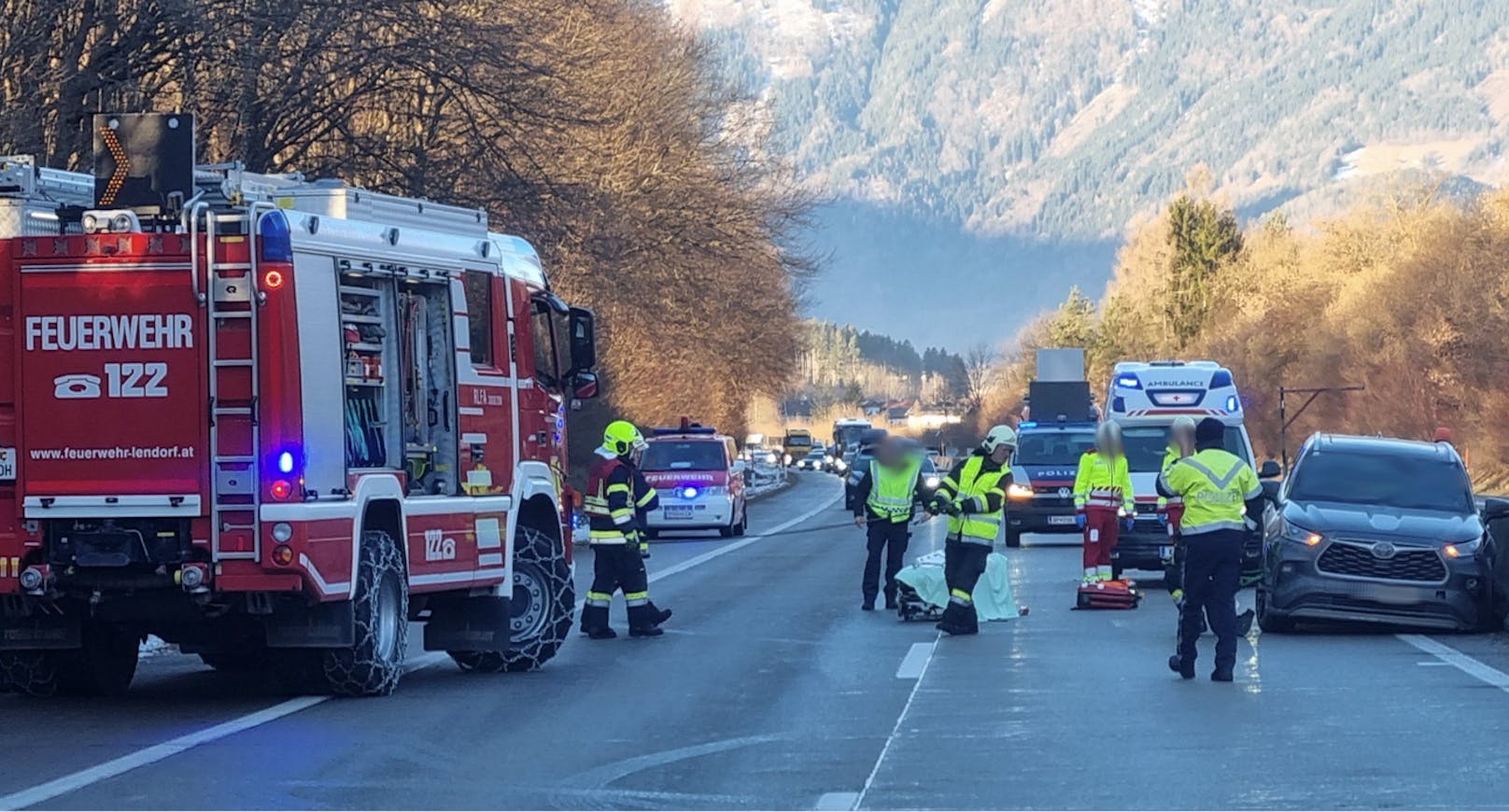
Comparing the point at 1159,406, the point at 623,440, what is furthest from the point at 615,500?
the point at 1159,406

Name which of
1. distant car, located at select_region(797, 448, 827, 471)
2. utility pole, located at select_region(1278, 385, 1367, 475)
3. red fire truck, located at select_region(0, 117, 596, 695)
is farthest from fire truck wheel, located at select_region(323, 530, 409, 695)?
distant car, located at select_region(797, 448, 827, 471)

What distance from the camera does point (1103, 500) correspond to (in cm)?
2195

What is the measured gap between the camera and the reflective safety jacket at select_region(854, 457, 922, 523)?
69.0 ft

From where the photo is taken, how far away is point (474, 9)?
32062 millimetres

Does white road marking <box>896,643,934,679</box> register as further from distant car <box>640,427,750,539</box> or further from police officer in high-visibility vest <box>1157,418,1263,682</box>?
distant car <box>640,427,750,539</box>

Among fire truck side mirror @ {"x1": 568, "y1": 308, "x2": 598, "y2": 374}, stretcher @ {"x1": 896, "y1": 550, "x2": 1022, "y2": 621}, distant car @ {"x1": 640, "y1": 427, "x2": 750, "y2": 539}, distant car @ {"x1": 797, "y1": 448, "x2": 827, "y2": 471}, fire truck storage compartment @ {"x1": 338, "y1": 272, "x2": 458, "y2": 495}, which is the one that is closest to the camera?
fire truck storage compartment @ {"x1": 338, "y1": 272, "x2": 458, "y2": 495}

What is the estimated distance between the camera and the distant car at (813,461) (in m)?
135

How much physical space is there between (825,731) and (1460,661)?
5836 mm

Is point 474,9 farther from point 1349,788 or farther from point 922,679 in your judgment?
point 1349,788

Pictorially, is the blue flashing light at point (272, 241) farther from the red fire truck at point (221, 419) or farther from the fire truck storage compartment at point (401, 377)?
the fire truck storage compartment at point (401, 377)

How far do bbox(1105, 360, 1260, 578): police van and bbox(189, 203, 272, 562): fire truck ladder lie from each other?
1545 cm

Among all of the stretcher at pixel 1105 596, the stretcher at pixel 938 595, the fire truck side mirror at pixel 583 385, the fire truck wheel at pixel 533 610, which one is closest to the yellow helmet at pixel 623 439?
the fire truck side mirror at pixel 583 385

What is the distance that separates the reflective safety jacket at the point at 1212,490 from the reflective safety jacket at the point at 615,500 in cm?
504

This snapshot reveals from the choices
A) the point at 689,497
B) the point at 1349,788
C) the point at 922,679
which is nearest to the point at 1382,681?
the point at 922,679
